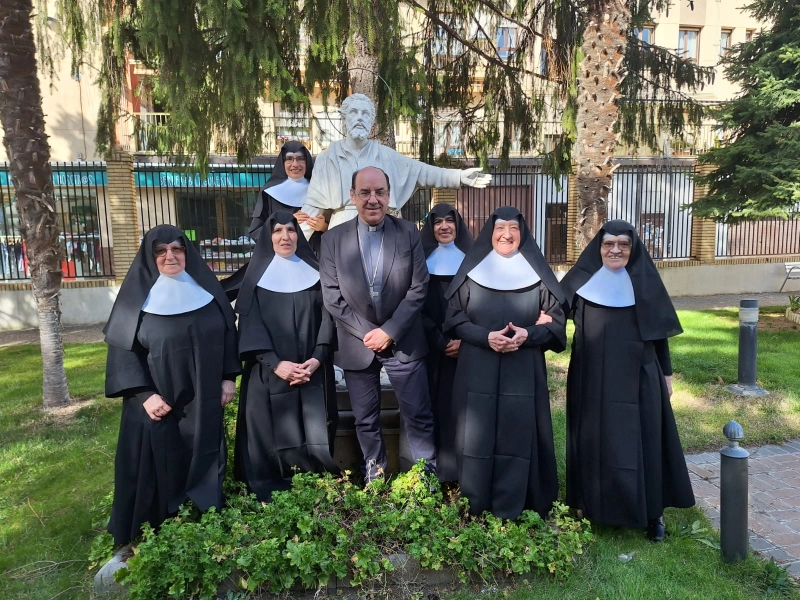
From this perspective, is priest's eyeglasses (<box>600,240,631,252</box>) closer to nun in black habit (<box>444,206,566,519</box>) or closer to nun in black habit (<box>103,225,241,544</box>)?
nun in black habit (<box>444,206,566,519</box>)

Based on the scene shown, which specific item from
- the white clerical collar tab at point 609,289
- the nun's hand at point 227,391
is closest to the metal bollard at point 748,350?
the white clerical collar tab at point 609,289

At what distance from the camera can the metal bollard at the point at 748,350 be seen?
6512 millimetres

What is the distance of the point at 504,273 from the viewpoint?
128 inches

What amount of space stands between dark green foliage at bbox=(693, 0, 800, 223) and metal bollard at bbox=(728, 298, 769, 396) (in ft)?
9.50

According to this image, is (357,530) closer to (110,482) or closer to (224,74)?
(110,482)

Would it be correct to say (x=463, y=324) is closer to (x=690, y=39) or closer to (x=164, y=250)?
(x=164, y=250)

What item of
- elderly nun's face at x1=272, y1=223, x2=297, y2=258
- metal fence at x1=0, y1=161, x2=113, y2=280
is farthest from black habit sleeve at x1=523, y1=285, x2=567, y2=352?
metal fence at x1=0, y1=161, x2=113, y2=280

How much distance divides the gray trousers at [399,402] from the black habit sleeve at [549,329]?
0.66 meters

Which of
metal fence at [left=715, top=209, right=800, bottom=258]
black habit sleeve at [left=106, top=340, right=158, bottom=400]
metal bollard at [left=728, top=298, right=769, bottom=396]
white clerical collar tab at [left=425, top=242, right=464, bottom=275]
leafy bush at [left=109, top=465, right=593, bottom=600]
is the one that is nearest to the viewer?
leafy bush at [left=109, top=465, right=593, bottom=600]

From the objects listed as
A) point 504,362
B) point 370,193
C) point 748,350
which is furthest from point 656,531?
point 748,350

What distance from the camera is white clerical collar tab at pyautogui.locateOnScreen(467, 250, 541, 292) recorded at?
3229 millimetres

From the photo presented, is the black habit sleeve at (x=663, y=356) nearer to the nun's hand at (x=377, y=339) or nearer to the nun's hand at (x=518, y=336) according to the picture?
the nun's hand at (x=518, y=336)

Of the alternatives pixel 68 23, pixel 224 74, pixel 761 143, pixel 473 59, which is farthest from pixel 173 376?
pixel 761 143

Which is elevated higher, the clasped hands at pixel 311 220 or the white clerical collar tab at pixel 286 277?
the clasped hands at pixel 311 220
